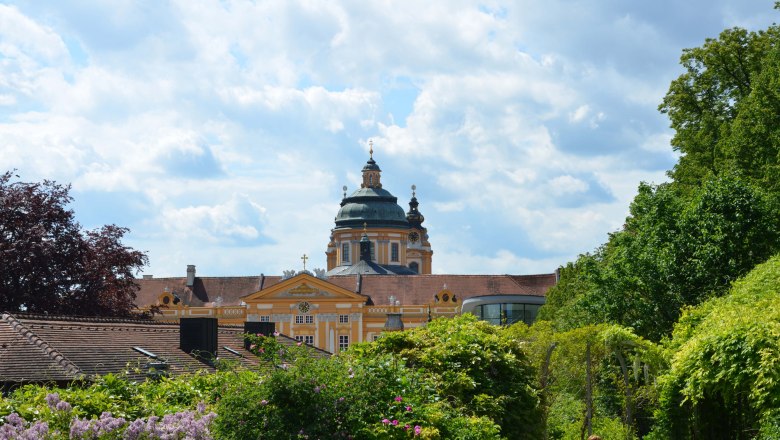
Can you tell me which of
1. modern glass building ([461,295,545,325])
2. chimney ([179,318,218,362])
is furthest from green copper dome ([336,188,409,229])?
chimney ([179,318,218,362])

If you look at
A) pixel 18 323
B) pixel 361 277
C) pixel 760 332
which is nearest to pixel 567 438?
pixel 760 332

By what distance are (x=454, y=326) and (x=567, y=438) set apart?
847cm

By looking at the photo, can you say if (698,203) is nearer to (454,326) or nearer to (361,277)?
(454,326)

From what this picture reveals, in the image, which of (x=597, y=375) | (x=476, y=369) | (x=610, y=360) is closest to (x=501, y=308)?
(x=597, y=375)

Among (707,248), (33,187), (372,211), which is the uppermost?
(372,211)

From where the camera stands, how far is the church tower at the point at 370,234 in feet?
398

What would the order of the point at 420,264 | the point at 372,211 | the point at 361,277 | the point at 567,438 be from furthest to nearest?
1. the point at 420,264
2. the point at 372,211
3. the point at 361,277
4. the point at 567,438

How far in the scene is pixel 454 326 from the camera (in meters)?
19.3

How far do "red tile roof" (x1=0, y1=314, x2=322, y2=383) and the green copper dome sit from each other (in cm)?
9781

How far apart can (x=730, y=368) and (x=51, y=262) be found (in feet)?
91.5

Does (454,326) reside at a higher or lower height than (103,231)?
lower

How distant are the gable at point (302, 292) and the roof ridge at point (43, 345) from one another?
236ft

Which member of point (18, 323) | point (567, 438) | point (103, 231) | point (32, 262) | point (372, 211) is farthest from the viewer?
point (372, 211)

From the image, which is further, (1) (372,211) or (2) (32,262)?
(1) (372,211)
